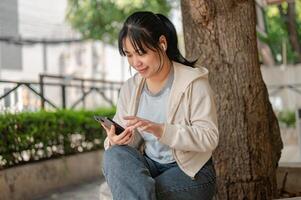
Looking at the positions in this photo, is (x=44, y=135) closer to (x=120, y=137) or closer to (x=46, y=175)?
(x=46, y=175)

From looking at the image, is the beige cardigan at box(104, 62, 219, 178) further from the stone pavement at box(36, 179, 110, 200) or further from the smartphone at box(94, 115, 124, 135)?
the stone pavement at box(36, 179, 110, 200)

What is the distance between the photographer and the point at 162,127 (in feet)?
5.68

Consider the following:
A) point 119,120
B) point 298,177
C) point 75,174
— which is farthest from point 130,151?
point 75,174

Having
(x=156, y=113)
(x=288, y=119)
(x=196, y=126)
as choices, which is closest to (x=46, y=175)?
(x=156, y=113)

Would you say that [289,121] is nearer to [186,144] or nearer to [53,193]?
[53,193]

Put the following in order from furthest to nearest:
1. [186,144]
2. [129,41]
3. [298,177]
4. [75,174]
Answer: [75,174], [298,177], [129,41], [186,144]

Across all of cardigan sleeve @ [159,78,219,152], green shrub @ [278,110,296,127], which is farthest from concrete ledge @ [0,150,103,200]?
green shrub @ [278,110,296,127]

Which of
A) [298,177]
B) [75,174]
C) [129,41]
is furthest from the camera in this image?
[75,174]

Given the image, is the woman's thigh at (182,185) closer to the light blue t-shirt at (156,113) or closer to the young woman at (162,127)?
the young woman at (162,127)

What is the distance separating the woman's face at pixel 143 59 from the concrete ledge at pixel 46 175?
3112 millimetres

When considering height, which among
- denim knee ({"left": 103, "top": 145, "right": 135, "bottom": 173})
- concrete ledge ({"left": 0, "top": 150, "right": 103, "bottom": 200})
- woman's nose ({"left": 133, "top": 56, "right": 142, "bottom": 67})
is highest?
woman's nose ({"left": 133, "top": 56, "right": 142, "bottom": 67})

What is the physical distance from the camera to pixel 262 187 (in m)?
2.72

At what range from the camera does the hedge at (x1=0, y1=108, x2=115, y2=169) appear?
486cm

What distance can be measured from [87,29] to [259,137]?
10.2m
